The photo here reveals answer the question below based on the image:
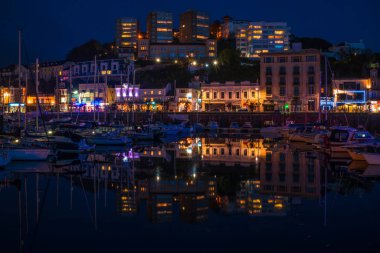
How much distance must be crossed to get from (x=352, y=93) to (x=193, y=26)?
112 metres

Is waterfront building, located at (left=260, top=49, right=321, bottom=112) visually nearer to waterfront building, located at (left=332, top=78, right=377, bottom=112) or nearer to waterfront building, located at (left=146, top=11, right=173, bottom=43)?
waterfront building, located at (left=332, top=78, right=377, bottom=112)

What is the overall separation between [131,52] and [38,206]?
15055 centimetres

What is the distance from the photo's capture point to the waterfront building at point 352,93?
89125mm

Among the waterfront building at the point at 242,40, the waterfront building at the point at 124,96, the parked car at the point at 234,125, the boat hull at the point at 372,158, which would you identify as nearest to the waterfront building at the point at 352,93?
the parked car at the point at 234,125

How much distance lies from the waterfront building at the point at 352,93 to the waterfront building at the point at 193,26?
107391mm

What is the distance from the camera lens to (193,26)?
193 m

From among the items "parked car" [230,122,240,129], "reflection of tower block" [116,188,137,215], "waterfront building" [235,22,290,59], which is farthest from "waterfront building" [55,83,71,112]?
"reflection of tower block" [116,188,137,215]

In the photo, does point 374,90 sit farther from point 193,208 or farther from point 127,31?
point 127,31

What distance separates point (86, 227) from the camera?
15.9m

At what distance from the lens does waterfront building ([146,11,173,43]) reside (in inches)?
7475

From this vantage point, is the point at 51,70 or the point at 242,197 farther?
the point at 51,70

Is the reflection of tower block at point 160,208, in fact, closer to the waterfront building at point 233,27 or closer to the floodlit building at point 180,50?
the floodlit building at point 180,50

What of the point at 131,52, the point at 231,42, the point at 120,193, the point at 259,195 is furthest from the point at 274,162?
the point at 231,42

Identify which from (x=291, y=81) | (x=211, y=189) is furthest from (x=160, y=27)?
→ (x=211, y=189)
